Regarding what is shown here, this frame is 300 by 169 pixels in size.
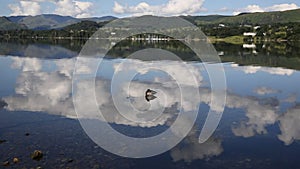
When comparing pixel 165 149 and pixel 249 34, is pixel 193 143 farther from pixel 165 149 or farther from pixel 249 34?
pixel 249 34

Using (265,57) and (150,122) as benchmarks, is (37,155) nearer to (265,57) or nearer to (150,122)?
(150,122)

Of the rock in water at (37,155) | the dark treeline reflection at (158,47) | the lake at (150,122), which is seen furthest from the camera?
the dark treeline reflection at (158,47)

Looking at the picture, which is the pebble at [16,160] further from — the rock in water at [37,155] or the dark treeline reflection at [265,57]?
the dark treeline reflection at [265,57]

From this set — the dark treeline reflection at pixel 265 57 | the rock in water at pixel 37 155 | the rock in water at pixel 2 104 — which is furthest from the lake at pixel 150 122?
the dark treeline reflection at pixel 265 57

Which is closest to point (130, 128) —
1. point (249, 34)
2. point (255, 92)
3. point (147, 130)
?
point (147, 130)

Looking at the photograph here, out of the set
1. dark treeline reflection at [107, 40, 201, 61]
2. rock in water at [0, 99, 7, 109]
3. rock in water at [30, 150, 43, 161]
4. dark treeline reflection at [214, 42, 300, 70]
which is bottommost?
dark treeline reflection at [107, 40, 201, 61]

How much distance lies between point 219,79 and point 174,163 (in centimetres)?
2656

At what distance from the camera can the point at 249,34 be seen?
558 ft

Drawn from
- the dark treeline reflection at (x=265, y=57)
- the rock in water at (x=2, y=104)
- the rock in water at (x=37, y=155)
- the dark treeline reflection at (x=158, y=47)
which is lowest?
the dark treeline reflection at (x=158, y=47)

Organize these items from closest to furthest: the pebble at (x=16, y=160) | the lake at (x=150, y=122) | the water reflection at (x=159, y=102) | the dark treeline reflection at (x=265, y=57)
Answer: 1. the pebble at (x=16, y=160)
2. the lake at (x=150, y=122)
3. the water reflection at (x=159, y=102)
4. the dark treeline reflection at (x=265, y=57)

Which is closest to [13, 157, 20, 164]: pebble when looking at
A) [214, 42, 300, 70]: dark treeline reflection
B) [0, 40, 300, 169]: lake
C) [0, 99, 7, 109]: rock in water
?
[0, 40, 300, 169]: lake

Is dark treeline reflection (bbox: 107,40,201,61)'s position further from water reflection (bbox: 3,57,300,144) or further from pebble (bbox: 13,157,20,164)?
pebble (bbox: 13,157,20,164)

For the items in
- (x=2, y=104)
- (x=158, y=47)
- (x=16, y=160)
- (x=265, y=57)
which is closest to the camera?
(x=16, y=160)

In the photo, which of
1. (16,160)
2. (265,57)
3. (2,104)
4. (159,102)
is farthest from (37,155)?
(265,57)
